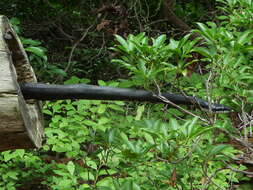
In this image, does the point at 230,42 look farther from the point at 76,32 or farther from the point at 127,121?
the point at 76,32

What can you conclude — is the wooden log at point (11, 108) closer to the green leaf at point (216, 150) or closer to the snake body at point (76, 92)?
the snake body at point (76, 92)

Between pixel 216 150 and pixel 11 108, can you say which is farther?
pixel 216 150

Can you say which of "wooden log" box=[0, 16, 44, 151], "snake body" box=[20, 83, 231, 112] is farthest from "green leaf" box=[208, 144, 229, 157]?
"wooden log" box=[0, 16, 44, 151]

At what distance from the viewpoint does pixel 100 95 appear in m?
0.79

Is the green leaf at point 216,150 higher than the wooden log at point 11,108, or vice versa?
the wooden log at point 11,108

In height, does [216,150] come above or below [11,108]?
below

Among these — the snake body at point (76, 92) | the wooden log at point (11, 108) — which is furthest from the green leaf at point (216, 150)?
the wooden log at point (11, 108)

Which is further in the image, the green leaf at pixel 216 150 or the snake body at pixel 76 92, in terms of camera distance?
the green leaf at pixel 216 150

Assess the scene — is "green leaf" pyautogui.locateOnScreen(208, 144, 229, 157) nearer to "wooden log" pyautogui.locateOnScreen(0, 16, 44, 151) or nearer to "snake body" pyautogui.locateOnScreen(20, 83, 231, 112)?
"snake body" pyautogui.locateOnScreen(20, 83, 231, 112)

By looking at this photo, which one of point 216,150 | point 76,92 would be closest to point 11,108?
point 76,92

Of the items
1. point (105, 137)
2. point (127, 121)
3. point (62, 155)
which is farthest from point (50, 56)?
point (105, 137)

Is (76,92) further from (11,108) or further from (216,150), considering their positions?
(216,150)

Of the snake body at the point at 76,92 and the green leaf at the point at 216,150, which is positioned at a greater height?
the snake body at the point at 76,92

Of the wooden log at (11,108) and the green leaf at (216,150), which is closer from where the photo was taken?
the wooden log at (11,108)
